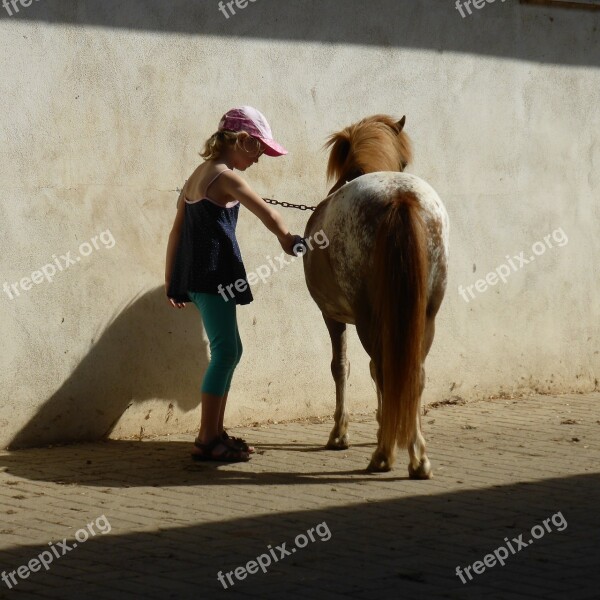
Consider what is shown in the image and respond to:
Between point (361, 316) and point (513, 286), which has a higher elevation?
point (513, 286)

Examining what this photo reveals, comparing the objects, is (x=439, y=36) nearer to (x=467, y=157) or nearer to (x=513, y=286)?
(x=467, y=157)

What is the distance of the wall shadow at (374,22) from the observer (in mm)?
7645

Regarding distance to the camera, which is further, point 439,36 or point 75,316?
point 439,36

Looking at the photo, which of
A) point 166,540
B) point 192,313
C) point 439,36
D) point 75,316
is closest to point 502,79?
point 439,36

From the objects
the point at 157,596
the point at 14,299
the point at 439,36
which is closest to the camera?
the point at 157,596

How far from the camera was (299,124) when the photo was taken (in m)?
8.53

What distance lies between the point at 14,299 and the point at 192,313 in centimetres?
128

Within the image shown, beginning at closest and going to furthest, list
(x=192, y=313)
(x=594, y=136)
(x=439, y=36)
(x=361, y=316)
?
1. (x=361, y=316)
2. (x=192, y=313)
3. (x=439, y=36)
4. (x=594, y=136)

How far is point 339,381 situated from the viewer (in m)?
7.80
